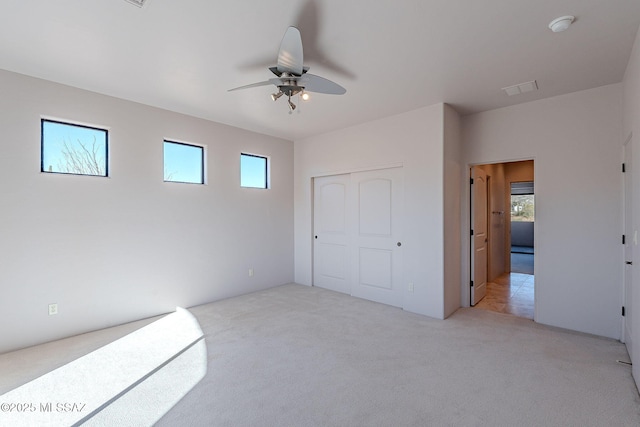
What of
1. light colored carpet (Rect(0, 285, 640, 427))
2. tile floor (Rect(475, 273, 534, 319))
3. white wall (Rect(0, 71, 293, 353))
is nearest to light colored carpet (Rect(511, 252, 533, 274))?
tile floor (Rect(475, 273, 534, 319))

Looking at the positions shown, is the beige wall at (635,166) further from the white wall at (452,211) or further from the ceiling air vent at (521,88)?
the white wall at (452,211)

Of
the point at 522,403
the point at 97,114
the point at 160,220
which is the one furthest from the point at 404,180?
the point at 97,114

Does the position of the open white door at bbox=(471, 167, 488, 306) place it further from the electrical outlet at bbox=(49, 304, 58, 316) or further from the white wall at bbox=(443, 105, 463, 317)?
the electrical outlet at bbox=(49, 304, 58, 316)

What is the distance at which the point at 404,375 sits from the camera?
239 centimetres

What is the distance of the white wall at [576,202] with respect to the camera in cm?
308

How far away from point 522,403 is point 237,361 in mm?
2222

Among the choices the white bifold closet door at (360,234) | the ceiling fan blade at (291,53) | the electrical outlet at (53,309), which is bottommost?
the electrical outlet at (53,309)

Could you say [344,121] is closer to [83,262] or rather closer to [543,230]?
[543,230]

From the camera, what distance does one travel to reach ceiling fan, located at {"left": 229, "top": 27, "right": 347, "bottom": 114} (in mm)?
1968

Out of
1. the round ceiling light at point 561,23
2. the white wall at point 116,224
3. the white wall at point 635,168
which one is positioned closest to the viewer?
the round ceiling light at point 561,23

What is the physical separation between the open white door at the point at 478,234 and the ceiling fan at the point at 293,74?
2803 millimetres

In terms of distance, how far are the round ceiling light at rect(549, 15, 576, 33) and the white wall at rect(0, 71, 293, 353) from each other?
3.95m

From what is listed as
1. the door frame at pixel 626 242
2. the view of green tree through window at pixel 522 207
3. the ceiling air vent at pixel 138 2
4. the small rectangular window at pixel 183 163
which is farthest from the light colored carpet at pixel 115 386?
the view of green tree through window at pixel 522 207

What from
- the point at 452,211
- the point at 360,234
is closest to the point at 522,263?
the point at 452,211
